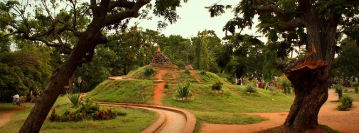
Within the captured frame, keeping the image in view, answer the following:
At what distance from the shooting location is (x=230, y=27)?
8.94 meters

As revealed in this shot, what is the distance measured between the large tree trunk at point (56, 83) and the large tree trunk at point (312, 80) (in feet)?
15.1

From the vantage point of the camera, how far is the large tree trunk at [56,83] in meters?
4.66

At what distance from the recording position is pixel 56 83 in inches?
191

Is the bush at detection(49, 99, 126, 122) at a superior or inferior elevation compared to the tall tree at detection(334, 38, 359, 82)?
inferior

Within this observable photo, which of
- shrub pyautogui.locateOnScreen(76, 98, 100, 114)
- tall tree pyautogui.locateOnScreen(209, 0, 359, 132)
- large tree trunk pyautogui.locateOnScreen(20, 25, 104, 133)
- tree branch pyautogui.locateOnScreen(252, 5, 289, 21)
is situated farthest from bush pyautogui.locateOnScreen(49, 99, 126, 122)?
tree branch pyautogui.locateOnScreen(252, 5, 289, 21)

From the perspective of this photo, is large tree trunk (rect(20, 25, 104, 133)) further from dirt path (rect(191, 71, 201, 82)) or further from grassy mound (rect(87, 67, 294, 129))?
dirt path (rect(191, 71, 201, 82))

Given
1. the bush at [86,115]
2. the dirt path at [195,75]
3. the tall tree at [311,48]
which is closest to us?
the tall tree at [311,48]

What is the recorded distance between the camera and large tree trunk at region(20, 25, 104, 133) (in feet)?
15.3

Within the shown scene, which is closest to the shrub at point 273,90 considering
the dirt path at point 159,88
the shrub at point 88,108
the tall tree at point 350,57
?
the dirt path at point 159,88

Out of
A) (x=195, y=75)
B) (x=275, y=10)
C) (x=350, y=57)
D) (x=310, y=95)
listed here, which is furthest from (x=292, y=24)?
(x=350, y=57)

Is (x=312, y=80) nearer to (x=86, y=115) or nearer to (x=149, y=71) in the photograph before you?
(x=86, y=115)

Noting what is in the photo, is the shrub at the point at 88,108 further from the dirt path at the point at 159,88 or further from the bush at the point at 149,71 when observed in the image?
the bush at the point at 149,71

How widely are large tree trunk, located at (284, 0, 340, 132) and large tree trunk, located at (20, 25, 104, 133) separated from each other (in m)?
4.60

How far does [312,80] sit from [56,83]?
19.0 ft
